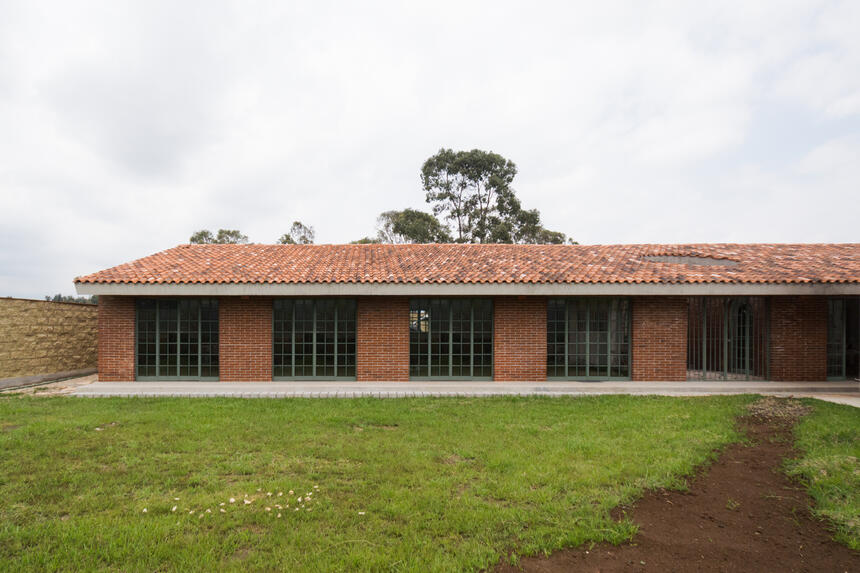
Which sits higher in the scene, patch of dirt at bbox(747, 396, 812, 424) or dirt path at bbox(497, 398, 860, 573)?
dirt path at bbox(497, 398, 860, 573)

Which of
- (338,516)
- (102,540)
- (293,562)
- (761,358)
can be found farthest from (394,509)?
(761,358)

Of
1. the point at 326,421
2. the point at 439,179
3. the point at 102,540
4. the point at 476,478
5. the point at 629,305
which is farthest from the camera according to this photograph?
the point at 439,179

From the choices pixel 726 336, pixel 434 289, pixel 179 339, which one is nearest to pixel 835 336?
pixel 726 336

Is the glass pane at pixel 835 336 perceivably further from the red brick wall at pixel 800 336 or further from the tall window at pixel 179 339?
the tall window at pixel 179 339

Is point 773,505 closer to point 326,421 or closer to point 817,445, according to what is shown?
point 817,445

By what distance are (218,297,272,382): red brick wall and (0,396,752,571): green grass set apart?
3.14 m

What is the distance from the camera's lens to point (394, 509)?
4426 millimetres

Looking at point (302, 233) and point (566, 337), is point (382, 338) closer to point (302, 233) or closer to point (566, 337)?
point (566, 337)

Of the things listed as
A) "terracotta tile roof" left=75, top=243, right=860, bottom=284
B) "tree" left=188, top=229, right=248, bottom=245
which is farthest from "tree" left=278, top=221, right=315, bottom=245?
"terracotta tile roof" left=75, top=243, right=860, bottom=284

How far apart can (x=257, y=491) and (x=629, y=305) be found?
411 inches

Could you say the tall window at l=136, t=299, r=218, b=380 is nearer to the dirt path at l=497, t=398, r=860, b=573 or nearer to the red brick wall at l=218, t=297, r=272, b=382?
the red brick wall at l=218, t=297, r=272, b=382

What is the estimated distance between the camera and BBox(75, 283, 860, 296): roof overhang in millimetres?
11352

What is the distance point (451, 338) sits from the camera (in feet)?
41.0

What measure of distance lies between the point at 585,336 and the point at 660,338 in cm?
193
